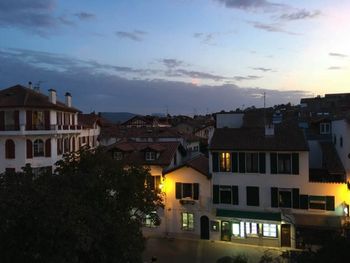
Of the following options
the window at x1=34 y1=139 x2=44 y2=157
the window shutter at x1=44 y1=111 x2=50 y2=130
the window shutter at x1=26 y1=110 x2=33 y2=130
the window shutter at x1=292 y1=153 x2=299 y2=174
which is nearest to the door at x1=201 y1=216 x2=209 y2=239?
the window shutter at x1=292 y1=153 x2=299 y2=174

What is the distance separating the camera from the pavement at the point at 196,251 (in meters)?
27.8

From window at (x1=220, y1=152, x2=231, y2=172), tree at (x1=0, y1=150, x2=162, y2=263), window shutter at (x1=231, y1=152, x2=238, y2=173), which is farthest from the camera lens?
window at (x1=220, y1=152, x2=231, y2=172)

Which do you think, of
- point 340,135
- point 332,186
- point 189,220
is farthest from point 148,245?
point 340,135

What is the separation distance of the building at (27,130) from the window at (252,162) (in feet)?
58.0

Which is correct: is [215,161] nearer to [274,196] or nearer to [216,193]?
[216,193]

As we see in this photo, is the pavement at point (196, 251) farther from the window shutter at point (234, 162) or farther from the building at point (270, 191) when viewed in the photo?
the window shutter at point (234, 162)

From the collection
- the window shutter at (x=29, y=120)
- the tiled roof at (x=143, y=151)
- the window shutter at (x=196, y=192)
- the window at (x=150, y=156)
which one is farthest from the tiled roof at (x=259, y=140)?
the window shutter at (x=29, y=120)

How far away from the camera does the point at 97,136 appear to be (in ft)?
188

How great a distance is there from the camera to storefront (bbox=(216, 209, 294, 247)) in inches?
1159

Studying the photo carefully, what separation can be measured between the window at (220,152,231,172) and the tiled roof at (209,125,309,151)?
67cm

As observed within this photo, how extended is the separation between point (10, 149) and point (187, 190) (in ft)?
53.6

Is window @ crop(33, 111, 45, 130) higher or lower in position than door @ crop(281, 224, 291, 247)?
higher

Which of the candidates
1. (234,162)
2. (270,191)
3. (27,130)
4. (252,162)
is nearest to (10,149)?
(27,130)

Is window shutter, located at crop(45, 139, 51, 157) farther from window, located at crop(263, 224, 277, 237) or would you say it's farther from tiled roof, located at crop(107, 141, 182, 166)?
window, located at crop(263, 224, 277, 237)
